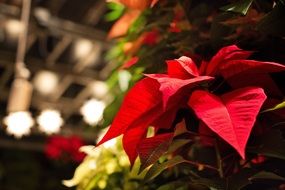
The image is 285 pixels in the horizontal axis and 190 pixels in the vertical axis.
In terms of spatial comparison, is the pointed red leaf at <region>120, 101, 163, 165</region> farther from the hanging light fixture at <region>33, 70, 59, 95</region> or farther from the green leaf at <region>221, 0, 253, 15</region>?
the hanging light fixture at <region>33, 70, 59, 95</region>

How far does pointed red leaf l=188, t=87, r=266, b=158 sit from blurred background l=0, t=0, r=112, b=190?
1.90m

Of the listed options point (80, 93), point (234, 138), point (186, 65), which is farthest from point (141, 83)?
point (80, 93)

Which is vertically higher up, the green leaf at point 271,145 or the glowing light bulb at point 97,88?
the glowing light bulb at point 97,88

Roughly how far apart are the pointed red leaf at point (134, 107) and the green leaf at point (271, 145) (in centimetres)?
15

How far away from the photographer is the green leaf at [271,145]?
2.00ft

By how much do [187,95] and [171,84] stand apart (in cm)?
6

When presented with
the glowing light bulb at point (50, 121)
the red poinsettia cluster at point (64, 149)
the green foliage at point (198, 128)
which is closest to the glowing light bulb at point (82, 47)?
the red poinsettia cluster at point (64, 149)

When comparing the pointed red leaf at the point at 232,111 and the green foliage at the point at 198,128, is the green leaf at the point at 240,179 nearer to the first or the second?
the green foliage at the point at 198,128

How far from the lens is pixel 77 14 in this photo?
4680mm

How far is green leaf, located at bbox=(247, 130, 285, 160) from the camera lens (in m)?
0.61

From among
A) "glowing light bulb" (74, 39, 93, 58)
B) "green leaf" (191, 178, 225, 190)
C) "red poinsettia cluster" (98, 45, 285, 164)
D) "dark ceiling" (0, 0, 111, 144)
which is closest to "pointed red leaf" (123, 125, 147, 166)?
"red poinsettia cluster" (98, 45, 285, 164)

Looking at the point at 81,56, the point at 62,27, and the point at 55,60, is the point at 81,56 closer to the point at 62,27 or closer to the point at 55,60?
the point at 55,60

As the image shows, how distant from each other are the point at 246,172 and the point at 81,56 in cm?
474

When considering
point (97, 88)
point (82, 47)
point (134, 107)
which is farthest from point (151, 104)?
point (97, 88)
